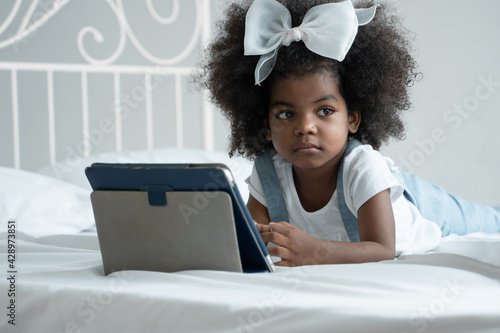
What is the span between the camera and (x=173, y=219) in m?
0.81

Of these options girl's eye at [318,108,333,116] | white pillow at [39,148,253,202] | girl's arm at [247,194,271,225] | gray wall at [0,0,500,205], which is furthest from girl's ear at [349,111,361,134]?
gray wall at [0,0,500,205]

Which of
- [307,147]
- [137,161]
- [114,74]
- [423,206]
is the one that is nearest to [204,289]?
[307,147]

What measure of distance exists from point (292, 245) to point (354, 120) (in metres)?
0.39

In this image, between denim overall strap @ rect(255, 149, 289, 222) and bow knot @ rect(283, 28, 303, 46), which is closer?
bow knot @ rect(283, 28, 303, 46)

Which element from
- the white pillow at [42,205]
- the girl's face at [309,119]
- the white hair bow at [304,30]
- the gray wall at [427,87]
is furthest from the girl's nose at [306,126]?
the gray wall at [427,87]

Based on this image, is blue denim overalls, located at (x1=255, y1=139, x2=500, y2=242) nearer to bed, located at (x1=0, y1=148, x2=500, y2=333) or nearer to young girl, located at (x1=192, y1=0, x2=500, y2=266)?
young girl, located at (x1=192, y1=0, x2=500, y2=266)

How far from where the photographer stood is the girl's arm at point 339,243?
38.5 inches

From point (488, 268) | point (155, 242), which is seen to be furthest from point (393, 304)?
point (155, 242)

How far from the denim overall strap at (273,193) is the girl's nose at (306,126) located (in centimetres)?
21

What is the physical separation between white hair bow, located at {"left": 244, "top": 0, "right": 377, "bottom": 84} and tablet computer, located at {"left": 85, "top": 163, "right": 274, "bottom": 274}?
0.41 meters

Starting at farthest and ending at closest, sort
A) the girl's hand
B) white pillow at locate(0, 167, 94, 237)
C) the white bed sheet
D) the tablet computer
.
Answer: white pillow at locate(0, 167, 94, 237) < the girl's hand < the tablet computer < the white bed sheet

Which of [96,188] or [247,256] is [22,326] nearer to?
[96,188]

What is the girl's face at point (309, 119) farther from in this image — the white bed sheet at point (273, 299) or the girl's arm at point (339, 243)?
the white bed sheet at point (273, 299)

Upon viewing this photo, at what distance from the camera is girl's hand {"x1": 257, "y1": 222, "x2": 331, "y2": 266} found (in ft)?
3.19
